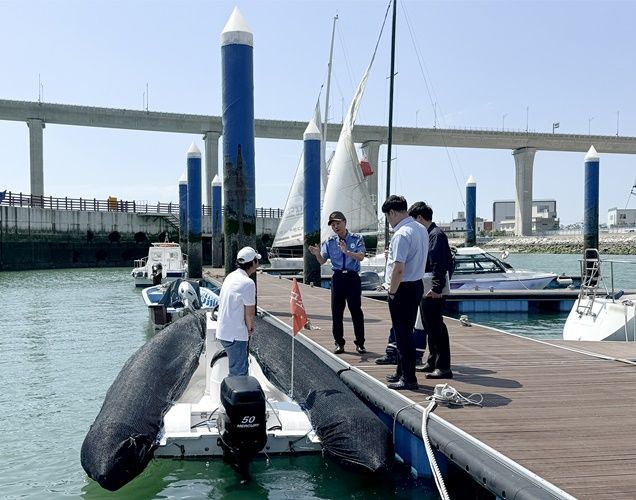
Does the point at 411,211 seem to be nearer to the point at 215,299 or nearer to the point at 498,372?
the point at 498,372

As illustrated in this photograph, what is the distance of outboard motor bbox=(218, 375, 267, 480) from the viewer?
19.2 ft

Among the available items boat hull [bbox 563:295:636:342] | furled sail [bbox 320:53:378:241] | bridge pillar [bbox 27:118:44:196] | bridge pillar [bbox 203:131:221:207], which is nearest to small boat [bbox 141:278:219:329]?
boat hull [bbox 563:295:636:342]

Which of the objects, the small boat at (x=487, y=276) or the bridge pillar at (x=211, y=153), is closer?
the small boat at (x=487, y=276)

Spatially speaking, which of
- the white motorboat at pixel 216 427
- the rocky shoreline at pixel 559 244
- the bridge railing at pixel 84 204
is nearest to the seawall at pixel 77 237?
the bridge railing at pixel 84 204

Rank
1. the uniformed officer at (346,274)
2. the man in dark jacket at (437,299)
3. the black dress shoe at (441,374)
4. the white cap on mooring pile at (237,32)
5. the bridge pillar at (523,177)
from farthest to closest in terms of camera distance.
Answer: the bridge pillar at (523,177)
the white cap on mooring pile at (237,32)
the uniformed officer at (346,274)
the black dress shoe at (441,374)
the man in dark jacket at (437,299)

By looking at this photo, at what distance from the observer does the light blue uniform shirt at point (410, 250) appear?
658cm

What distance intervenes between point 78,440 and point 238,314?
131 inches

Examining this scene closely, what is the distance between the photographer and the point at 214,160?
233ft

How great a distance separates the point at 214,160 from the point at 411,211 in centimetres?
6524

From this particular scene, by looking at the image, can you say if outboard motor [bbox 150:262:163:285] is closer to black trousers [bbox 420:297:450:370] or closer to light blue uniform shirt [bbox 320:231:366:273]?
light blue uniform shirt [bbox 320:231:366:273]

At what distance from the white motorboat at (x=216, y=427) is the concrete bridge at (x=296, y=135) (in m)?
49.9

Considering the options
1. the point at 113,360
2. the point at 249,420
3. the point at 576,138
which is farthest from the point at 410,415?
the point at 576,138

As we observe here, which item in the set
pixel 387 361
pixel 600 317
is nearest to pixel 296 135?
pixel 600 317

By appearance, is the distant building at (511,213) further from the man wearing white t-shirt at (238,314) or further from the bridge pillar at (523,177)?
the man wearing white t-shirt at (238,314)
